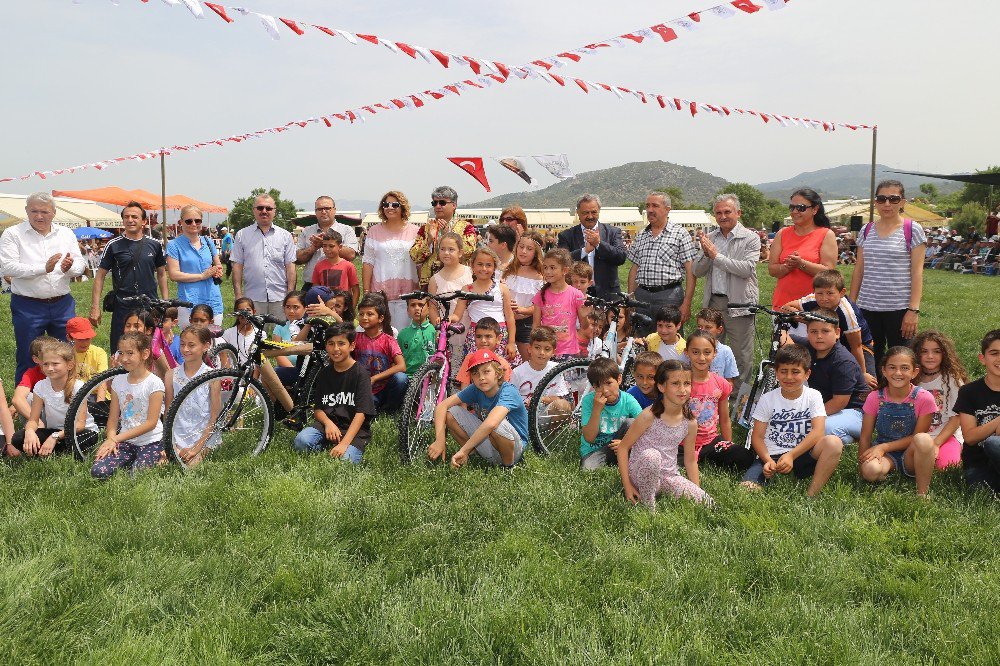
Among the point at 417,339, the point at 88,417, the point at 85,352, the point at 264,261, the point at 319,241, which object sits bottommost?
the point at 88,417

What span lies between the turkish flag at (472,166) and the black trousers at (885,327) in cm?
484

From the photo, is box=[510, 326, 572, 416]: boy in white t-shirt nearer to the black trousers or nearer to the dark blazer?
the dark blazer

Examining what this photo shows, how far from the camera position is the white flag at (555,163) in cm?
921

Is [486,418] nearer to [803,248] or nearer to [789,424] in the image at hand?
[789,424]

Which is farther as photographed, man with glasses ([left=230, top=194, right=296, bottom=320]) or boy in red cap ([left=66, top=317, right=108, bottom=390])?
man with glasses ([left=230, top=194, right=296, bottom=320])

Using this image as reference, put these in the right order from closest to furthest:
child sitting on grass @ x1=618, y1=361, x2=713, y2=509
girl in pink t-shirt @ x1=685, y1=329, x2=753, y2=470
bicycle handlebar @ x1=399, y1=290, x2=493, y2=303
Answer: child sitting on grass @ x1=618, y1=361, x2=713, y2=509 < girl in pink t-shirt @ x1=685, y1=329, x2=753, y2=470 < bicycle handlebar @ x1=399, y1=290, x2=493, y2=303

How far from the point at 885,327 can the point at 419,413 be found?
3.91m

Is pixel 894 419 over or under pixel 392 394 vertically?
over

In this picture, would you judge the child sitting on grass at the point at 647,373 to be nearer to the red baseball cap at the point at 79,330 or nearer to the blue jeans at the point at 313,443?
the blue jeans at the point at 313,443

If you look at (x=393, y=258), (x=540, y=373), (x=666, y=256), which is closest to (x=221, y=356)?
(x=393, y=258)

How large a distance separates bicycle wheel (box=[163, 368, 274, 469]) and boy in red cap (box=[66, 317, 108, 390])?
1.47 metres

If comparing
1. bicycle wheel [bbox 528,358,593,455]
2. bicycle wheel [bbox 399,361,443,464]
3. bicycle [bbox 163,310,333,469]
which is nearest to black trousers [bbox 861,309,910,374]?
bicycle wheel [bbox 528,358,593,455]

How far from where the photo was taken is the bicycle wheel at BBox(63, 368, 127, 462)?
203 inches

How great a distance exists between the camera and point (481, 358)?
5168 millimetres
